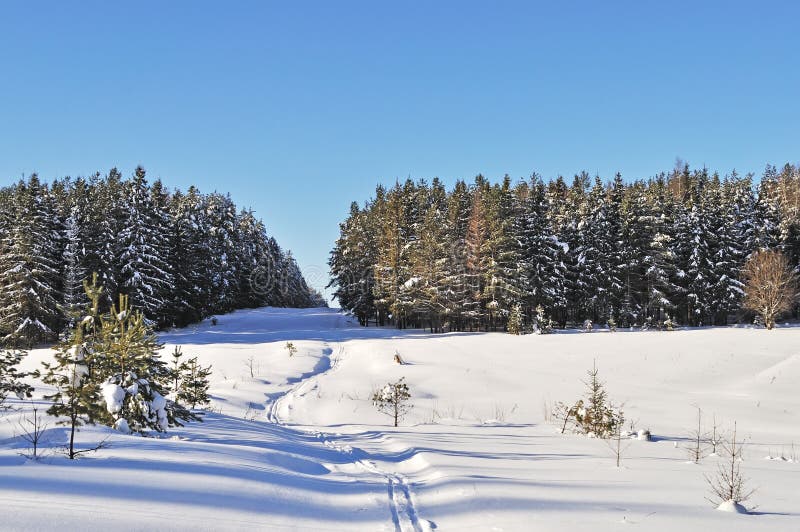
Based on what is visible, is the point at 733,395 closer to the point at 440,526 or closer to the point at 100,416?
the point at 440,526

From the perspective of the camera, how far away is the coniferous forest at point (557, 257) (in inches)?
1556

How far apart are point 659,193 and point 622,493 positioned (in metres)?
53.5

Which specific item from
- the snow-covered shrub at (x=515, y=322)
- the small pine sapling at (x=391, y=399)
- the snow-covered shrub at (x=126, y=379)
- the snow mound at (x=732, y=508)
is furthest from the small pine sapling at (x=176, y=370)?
the snow-covered shrub at (x=515, y=322)

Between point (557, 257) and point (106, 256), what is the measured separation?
37554mm

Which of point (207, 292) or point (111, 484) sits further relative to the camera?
point (207, 292)

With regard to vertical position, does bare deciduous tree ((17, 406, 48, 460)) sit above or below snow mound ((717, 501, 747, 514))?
Answer: above

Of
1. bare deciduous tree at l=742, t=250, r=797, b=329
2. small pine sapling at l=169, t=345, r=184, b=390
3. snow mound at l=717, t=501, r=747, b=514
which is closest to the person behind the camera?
snow mound at l=717, t=501, r=747, b=514

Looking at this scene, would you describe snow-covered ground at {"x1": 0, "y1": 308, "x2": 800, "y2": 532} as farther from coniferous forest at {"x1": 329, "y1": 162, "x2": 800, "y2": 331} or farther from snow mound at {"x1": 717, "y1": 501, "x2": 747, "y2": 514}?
coniferous forest at {"x1": 329, "y1": 162, "x2": 800, "y2": 331}

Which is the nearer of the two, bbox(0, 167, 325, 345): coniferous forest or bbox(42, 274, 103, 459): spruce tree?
bbox(42, 274, 103, 459): spruce tree

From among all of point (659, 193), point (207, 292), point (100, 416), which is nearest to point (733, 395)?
point (100, 416)

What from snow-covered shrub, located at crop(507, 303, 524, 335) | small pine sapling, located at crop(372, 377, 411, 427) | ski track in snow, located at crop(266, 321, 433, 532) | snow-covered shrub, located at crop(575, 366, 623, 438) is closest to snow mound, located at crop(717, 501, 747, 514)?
ski track in snow, located at crop(266, 321, 433, 532)

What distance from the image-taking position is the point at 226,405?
15.3 m

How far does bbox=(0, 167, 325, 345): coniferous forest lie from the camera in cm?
3231

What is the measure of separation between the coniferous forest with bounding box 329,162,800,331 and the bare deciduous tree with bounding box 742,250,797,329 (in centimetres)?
437
